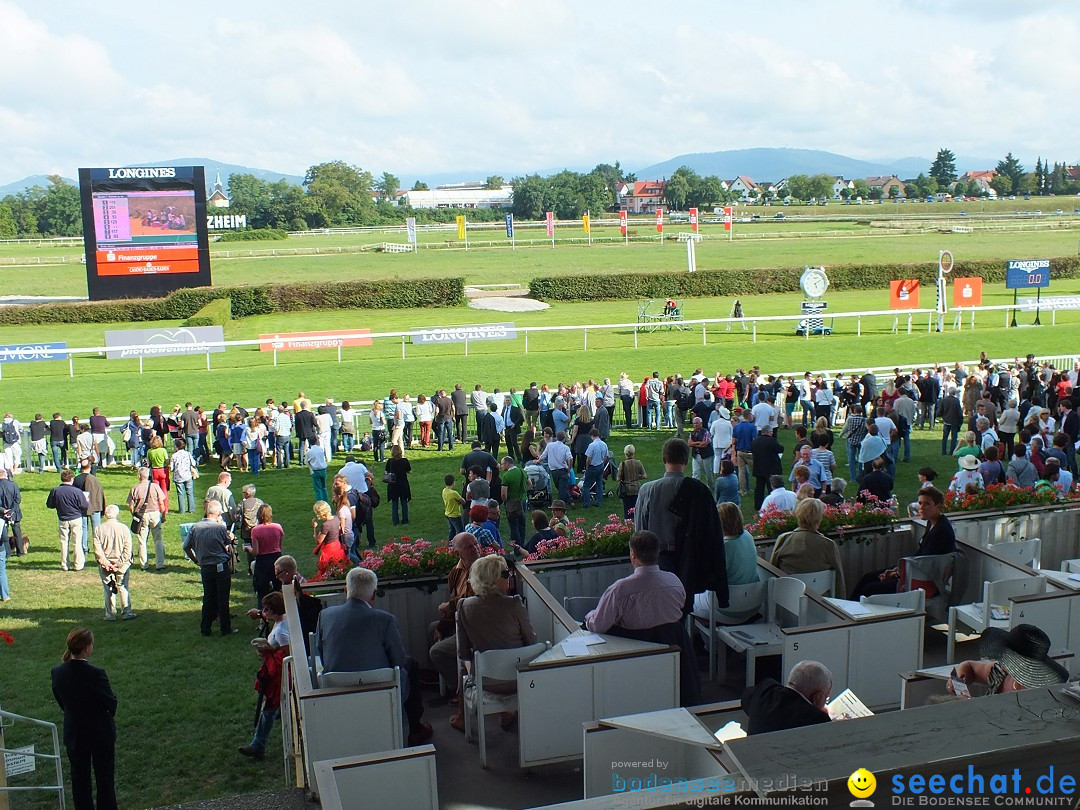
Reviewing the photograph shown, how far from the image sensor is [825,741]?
278 cm

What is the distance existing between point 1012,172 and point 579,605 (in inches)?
7010

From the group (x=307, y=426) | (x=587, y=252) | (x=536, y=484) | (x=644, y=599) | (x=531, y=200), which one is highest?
(x=531, y=200)

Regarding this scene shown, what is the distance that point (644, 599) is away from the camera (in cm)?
573

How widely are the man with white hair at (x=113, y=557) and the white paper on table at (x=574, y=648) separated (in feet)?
18.9

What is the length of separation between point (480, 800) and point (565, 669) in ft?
2.66

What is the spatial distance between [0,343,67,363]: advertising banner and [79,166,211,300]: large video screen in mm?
9171

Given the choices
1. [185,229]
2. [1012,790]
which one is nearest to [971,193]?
[185,229]

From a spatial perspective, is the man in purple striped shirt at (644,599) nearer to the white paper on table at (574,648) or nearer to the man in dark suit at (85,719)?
the white paper on table at (574,648)

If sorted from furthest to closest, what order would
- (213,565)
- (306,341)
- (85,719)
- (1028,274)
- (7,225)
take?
1. (7,225)
2. (1028,274)
3. (306,341)
4. (213,565)
5. (85,719)

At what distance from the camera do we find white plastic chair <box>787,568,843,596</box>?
23.1 ft

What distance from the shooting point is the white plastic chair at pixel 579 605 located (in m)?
7.00

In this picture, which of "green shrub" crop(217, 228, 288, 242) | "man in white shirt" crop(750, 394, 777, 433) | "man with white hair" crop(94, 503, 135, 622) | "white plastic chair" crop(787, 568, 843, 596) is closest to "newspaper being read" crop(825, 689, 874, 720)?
"white plastic chair" crop(787, 568, 843, 596)

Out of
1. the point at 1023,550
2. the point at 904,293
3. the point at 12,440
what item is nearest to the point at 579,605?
the point at 1023,550

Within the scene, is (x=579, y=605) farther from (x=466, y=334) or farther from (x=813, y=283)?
(x=813, y=283)
